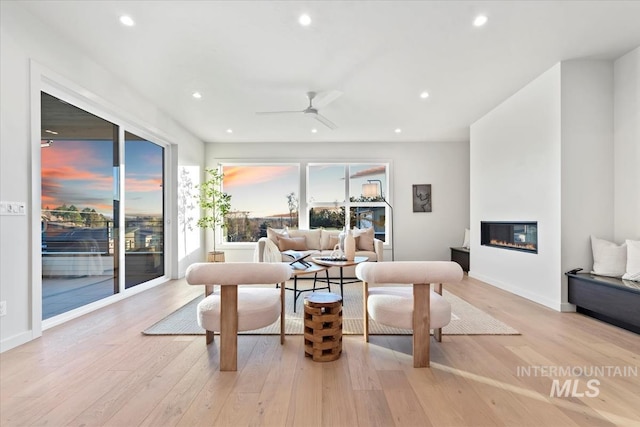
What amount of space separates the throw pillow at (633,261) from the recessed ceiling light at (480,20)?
2506 millimetres

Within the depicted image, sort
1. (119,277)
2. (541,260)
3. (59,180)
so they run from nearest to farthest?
(59,180) < (541,260) < (119,277)

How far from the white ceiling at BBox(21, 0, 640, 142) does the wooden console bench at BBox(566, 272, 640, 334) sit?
2.28 m

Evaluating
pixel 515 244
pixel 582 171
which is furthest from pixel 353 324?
pixel 582 171

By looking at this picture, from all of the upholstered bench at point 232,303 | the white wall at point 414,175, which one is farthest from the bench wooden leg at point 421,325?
the white wall at point 414,175

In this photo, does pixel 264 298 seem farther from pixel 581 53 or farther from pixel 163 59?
pixel 581 53

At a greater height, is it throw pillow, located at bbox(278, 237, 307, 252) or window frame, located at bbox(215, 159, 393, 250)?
window frame, located at bbox(215, 159, 393, 250)

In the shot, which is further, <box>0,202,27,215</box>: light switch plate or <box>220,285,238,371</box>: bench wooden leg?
<box>0,202,27,215</box>: light switch plate

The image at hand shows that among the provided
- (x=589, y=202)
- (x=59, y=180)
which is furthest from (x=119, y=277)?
(x=589, y=202)

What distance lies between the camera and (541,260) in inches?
145

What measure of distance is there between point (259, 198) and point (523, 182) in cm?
482

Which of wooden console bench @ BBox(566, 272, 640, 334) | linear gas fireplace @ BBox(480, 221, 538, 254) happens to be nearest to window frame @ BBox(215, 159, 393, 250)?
linear gas fireplace @ BBox(480, 221, 538, 254)

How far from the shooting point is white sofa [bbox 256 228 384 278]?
505 cm

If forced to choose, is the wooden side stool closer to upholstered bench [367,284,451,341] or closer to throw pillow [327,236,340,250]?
upholstered bench [367,284,451,341]

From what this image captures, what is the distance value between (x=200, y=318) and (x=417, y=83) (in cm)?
349
